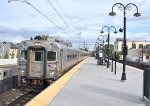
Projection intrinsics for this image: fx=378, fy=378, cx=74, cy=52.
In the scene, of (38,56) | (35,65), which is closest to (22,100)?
(35,65)

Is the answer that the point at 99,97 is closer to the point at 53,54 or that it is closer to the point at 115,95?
the point at 115,95

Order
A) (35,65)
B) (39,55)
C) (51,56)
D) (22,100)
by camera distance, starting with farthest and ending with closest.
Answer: (39,55)
(51,56)
(35,65)
(22,100)

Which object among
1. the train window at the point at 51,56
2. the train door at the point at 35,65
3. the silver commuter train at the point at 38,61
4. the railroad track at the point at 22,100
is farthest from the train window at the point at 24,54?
the railroad track at the point at 22,100

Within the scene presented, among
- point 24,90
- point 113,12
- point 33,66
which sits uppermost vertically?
point 113,12

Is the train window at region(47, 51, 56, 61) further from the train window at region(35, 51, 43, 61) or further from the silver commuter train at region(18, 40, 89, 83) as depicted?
the train window at region(35, 51, 43, 61)

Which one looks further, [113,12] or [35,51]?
[113,12]

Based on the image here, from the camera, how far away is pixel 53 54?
Result: 22016 mm

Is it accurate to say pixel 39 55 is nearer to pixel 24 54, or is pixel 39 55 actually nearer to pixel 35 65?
pixel 35 65

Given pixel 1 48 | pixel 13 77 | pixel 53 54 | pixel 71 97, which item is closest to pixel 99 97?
pixel 71 97

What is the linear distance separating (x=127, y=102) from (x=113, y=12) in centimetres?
1409

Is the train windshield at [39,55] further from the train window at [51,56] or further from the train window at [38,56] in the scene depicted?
the train window at [51,56]

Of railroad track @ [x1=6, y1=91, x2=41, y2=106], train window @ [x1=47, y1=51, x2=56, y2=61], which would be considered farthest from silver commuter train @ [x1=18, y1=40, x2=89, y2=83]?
railroad track @ [x1=6, y1=91, x2=41, y2=106]

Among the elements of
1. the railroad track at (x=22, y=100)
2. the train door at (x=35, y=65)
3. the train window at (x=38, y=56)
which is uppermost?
the train window at (x=38, y=56)

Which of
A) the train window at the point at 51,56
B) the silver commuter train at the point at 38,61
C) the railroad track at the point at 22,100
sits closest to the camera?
the railroad track at the point at 22,100
